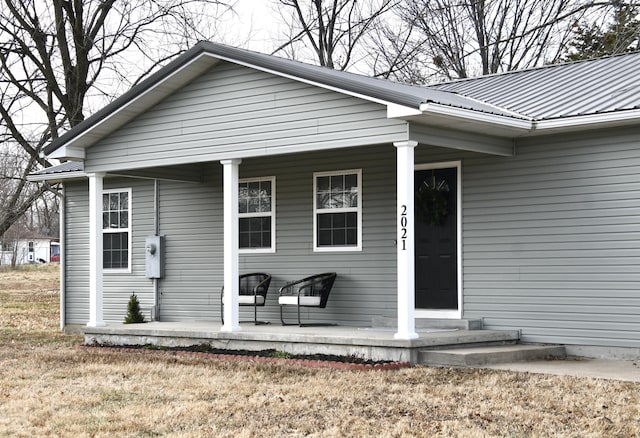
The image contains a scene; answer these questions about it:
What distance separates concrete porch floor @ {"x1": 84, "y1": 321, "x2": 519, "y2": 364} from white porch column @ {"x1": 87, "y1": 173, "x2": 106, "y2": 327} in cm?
25

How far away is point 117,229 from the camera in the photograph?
16.2m

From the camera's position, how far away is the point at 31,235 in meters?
70.1

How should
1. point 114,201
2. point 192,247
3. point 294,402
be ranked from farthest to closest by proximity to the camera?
point 114,201 < point 192,247 < point 294,402

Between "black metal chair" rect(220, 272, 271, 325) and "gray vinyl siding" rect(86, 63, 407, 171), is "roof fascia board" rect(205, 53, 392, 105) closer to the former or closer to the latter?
"gray vinyl siding" rect(86, 63, 407, 171)

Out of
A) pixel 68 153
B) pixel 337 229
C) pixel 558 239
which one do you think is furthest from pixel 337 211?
pixel 68 153

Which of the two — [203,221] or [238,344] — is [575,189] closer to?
[238,344]

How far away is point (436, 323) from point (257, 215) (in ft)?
11.6

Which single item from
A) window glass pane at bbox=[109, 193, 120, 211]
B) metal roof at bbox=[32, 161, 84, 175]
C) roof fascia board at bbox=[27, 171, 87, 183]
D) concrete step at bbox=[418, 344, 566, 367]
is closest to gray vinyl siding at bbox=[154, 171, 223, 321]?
window glass pane at bbox=[109, 193, 120, 211]

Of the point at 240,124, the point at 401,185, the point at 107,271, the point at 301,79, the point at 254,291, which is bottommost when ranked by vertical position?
the point at 254,291

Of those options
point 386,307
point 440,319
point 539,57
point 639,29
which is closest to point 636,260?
point 440,319

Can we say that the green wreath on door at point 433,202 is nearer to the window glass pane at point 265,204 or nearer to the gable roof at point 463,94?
the gable roof at point 463,94

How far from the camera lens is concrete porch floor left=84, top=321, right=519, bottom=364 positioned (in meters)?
10.3

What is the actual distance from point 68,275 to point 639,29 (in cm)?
1228

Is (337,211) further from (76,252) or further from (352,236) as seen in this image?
(76,252)
